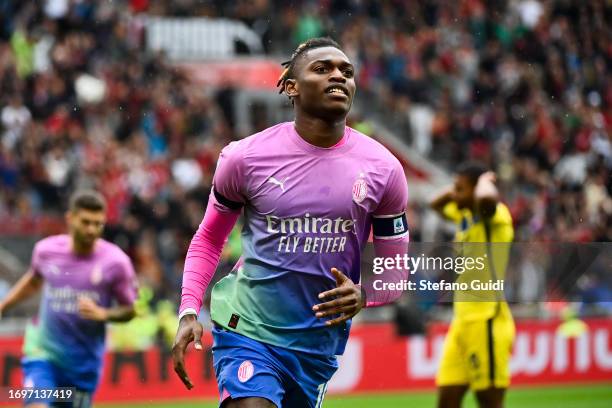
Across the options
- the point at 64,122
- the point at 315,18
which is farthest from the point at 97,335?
the point at 315,18

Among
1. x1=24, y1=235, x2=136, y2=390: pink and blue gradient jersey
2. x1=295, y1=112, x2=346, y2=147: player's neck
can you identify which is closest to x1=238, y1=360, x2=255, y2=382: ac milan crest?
x1=295, y1=112, x2=346, y2=147: player's neck

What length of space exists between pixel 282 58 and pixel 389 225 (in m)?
16.0

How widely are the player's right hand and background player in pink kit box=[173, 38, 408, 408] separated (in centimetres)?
2

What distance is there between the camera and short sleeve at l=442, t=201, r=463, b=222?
31.0 feet

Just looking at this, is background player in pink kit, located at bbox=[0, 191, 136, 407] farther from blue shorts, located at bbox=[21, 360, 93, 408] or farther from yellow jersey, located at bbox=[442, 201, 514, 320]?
yellow jersey, located at bbox=[442, 201, 514, 320]

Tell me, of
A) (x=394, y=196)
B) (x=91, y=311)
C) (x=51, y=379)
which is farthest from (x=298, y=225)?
(x=51, y=379)

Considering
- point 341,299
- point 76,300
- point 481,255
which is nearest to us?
point 341,299

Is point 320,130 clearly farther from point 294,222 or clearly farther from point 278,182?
point 294,222

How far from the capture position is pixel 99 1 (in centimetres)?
1914

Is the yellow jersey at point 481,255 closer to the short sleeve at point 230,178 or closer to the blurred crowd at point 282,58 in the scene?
the short sleeve at point 230,178

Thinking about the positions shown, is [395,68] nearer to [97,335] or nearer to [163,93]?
[163,93]

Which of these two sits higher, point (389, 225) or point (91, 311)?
point (389, 225)

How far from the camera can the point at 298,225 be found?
209 inches

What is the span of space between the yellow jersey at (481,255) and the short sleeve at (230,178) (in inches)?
63.0
